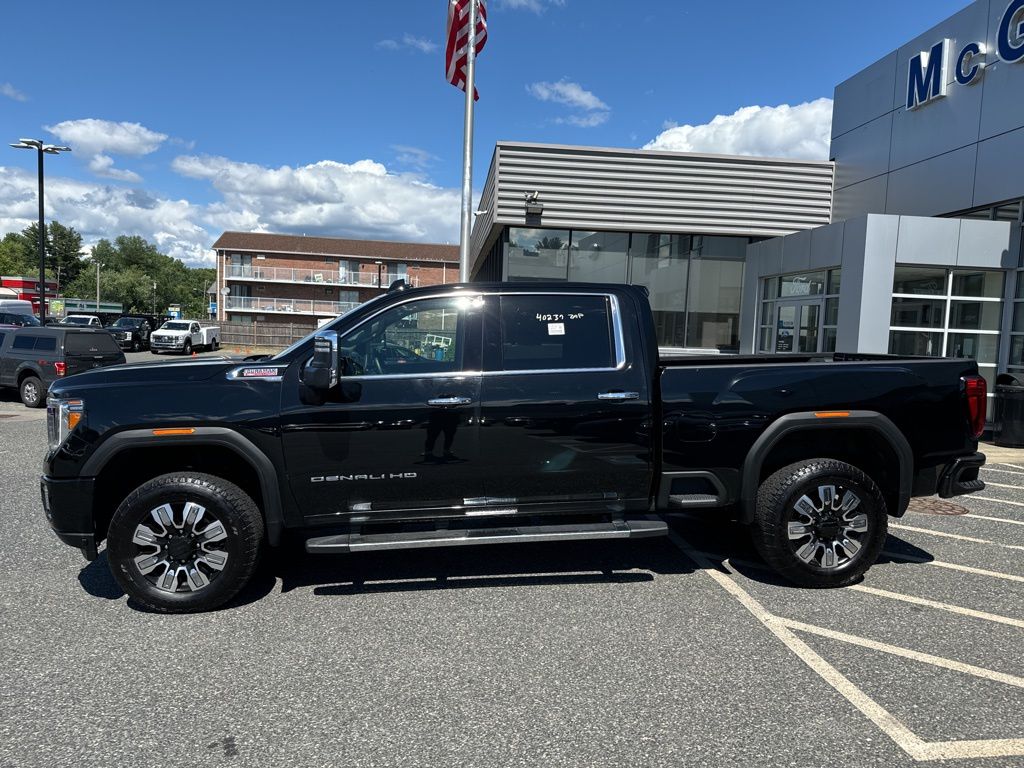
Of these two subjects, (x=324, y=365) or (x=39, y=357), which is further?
(x=39, y=357)

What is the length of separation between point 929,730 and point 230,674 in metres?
3.21

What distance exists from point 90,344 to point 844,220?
15.4 meters

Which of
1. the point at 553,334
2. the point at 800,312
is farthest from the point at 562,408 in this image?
the point at 800,312

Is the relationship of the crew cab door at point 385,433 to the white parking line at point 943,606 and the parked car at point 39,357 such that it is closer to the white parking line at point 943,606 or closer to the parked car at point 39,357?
Result: the white parking line at point 943,606

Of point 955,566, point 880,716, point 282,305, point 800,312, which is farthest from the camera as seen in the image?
point 282,305

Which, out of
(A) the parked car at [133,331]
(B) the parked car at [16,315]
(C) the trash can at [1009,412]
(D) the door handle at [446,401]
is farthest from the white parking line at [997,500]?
(A) the parked car at [133,331]

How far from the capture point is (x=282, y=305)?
5944 cm

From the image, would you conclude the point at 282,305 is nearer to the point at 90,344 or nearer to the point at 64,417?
the point at 90,344

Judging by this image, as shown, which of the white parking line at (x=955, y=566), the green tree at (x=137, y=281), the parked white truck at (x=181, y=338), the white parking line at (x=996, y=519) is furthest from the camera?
the green tree at (x=137, y=281)

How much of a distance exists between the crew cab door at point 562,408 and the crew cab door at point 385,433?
163 mm

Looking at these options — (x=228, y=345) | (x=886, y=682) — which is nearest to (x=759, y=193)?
(x=886, y=682)

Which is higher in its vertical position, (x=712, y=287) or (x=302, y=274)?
(x=302, y=274)

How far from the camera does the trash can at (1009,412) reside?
1003 cm

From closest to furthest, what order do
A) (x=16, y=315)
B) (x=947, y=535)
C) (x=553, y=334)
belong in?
1. (x=553, y=334)
2. (x=947, y=535)
3. (x=16, y=315)
